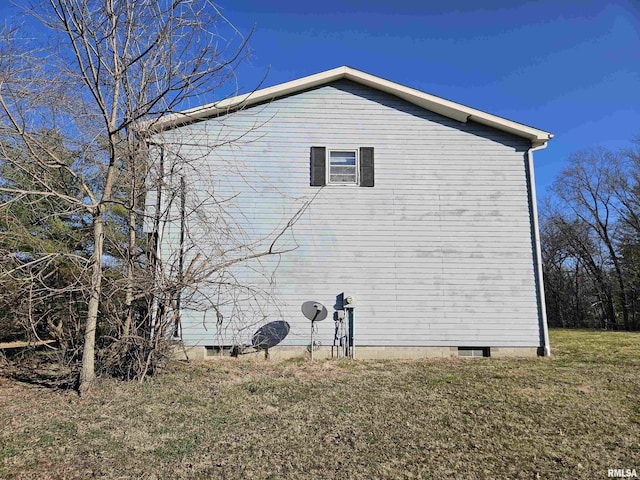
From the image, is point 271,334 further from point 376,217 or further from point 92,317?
point 92,317

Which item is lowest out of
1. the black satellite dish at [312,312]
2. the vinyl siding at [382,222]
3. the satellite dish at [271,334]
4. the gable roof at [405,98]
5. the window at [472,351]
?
the window at [472,351]

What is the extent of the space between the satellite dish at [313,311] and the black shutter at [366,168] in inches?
102

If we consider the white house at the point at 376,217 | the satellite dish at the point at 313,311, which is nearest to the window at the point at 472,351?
the white house at the point at 376,217

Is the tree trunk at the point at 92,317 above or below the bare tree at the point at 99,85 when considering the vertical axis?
below

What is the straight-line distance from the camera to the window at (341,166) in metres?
8.38

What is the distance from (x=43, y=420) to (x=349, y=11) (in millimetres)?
8610

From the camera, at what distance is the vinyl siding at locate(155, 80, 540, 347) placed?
7965 mm

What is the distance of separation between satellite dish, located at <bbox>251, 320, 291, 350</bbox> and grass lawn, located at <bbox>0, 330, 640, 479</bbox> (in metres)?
1.10

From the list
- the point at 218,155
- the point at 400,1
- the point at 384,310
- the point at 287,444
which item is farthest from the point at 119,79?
the point at 400,1

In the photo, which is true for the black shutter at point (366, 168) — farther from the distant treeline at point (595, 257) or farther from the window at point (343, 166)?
the distant treeline at point (595, 257)

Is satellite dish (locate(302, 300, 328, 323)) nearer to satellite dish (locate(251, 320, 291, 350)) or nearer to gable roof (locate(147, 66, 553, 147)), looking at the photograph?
satellite dish (locate(251, 320, 291, 350))

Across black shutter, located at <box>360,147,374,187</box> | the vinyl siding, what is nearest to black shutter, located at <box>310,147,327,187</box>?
the vinyl siding

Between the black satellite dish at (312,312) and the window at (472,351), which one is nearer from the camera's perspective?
the black satellite dish at (312,312)

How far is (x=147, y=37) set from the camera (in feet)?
16.2
